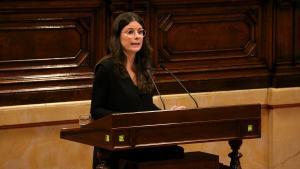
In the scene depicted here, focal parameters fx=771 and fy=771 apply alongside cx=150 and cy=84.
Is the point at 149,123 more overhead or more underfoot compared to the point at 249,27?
more underfoot

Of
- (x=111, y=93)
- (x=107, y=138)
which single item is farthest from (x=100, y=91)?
(x=107, y=138)

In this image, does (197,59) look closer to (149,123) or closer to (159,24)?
(159,24)

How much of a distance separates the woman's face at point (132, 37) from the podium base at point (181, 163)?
0.67 meters

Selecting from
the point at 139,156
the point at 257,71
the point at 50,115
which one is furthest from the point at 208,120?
the point at 257,71

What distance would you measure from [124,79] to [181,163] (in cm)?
61

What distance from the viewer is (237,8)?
636 cm

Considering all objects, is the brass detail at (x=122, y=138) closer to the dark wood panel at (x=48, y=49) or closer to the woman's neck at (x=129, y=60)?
the woman's neck at (x=129, y=60)

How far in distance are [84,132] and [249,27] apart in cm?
266

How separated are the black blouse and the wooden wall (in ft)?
4.23

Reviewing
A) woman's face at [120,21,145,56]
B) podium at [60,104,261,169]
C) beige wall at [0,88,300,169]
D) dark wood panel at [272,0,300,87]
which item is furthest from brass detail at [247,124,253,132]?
dark wood panel at [272,0,300,87]

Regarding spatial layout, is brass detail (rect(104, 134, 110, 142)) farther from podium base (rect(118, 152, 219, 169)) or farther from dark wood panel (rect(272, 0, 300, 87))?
dark wood panel (rect(272, 0, 300, 87))

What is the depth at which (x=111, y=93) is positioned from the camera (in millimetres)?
4453

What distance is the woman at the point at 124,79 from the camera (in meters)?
4.42

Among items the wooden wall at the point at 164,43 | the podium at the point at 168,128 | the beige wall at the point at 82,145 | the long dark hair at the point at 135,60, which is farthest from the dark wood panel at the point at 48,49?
the podium at the point at 168,128
